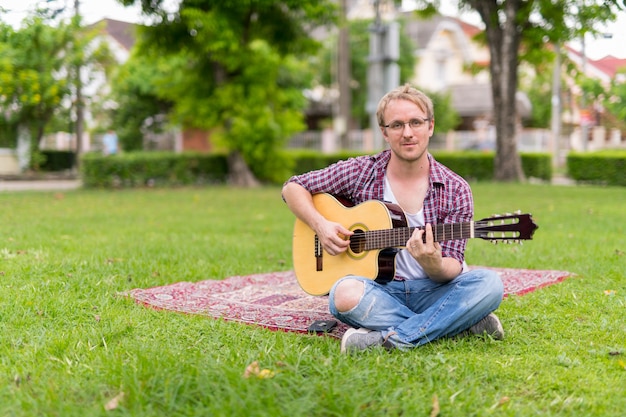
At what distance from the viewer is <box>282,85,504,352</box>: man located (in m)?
3.71

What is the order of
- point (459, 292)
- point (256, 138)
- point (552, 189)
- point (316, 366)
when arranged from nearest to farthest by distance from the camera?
1. point (316, 366)
2. point (459, 292)
3. point (552, 189)
4. point (256, 138)

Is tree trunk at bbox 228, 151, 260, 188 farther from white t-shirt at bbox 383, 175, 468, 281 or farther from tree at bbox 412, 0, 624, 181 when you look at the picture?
white t-shirt at bbox 383, 175, 468, 281

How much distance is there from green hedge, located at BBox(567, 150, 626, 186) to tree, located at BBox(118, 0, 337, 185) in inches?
304

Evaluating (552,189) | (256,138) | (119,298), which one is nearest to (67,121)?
(256,138)

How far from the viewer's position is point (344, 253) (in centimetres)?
405

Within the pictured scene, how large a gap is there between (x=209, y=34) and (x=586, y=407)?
50.3 ft

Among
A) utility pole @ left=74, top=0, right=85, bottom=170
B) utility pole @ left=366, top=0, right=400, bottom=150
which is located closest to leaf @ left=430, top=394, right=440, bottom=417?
utility pole @ left=366, top=0, right=400, bottom=150

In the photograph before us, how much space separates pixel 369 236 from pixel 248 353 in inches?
36.6

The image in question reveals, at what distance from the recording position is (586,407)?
2879 millimetres

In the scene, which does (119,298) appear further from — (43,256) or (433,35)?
(433,35)

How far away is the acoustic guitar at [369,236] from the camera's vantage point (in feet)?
11.3

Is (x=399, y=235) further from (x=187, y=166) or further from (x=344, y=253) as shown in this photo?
(x=187, y=166)

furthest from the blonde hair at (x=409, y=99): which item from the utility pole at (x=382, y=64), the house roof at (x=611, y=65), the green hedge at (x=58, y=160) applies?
the green hedge at (x=58, y=160)

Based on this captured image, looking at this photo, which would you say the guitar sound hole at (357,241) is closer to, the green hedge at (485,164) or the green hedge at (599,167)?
the green hedge at (599,167)
